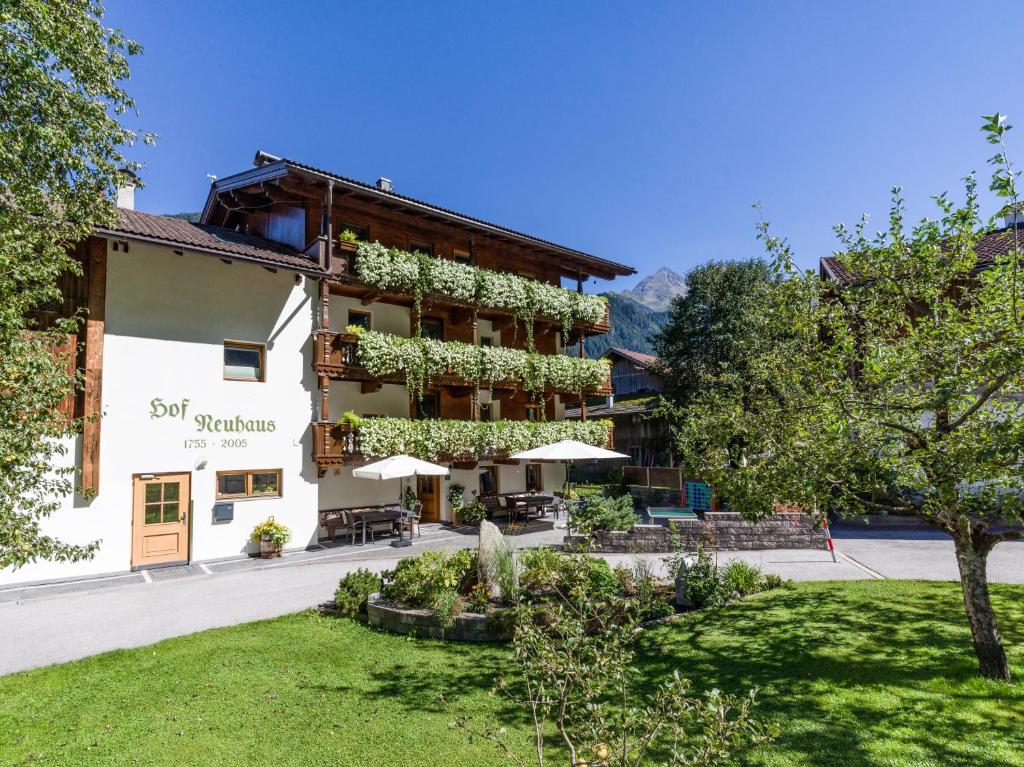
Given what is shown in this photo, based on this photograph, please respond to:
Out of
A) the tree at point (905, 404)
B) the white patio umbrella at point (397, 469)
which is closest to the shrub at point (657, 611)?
the tree at point (905, 404)

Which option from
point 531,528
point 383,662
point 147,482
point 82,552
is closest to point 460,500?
point 531,528

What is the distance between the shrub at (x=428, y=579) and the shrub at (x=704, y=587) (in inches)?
147

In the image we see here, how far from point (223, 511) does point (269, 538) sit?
1374mm

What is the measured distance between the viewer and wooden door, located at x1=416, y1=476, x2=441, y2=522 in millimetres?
20266

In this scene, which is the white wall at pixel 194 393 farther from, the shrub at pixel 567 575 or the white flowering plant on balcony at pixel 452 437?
Answer: the shrub at pixel 567 575

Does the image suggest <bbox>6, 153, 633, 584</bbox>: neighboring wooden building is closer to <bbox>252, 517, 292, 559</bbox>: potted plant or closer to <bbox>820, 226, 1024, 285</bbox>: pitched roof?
<bbox>252, 517, 292, 559</bbox>: potted plant

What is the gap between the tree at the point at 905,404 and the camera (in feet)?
18.7

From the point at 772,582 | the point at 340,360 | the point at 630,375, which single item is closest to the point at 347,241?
the point at 340,360

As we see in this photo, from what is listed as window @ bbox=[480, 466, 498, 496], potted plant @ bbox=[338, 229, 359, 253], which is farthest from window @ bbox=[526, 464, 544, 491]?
potted plant @ bbox=[338, 229, 359, 253]

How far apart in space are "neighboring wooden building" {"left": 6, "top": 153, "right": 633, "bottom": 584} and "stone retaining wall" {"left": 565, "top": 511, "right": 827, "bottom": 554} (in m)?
6.39

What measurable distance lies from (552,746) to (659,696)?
279 cm

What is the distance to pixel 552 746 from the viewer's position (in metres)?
5.33

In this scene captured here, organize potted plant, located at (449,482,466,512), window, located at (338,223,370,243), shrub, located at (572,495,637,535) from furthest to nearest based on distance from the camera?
1. potted plant, located at (449,482,466,512)
2. window, located at (338,223,370,243)
3. shrub, located at (572,495,637,535)

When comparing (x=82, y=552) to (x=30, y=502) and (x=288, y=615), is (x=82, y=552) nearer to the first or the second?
(x=30, y=502)
